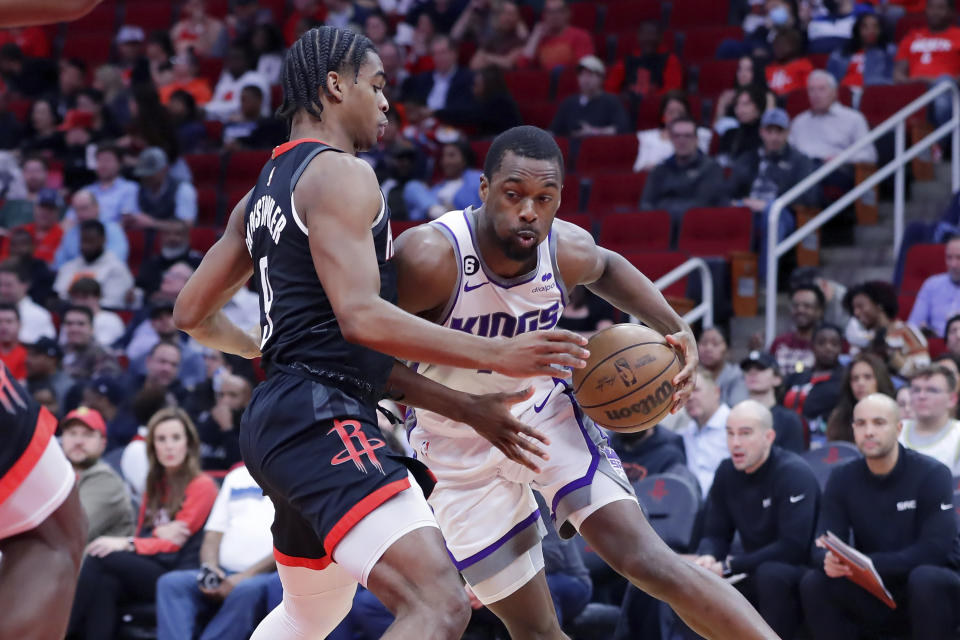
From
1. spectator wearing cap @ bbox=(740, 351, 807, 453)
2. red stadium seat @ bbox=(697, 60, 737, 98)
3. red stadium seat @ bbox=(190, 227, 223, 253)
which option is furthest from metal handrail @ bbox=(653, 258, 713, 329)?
red stadium seat @ bbox=(190, 227, 223, 253)

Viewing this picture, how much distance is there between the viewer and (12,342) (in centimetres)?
1052

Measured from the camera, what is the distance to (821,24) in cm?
1252

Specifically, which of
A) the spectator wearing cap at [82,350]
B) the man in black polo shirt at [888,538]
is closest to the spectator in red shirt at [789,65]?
the man in black polo shirt at [888,538]

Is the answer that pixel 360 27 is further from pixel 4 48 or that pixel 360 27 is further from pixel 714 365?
pixel 714 365

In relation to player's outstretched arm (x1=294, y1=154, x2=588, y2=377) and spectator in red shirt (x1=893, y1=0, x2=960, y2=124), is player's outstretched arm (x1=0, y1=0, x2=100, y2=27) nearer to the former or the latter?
player's outstretched arm (x1=294, y1=154, x2=588, y2=377)

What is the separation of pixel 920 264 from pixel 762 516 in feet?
11.1

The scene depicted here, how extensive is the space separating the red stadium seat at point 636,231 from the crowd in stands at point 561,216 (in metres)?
0.02

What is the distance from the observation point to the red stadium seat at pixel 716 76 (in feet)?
40.7

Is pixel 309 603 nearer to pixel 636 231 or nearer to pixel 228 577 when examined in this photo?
pixel 228 577

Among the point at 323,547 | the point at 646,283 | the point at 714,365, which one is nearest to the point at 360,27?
the point at 714,365

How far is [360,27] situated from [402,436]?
23.9 ft

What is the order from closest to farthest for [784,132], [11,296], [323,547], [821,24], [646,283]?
[323,547] < [646,283] < [784,132] < [11,296] < [821,24]

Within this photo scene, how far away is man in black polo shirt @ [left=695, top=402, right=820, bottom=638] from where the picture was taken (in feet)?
21.8

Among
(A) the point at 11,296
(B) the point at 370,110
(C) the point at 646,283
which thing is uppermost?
(B) the point at 370,110
